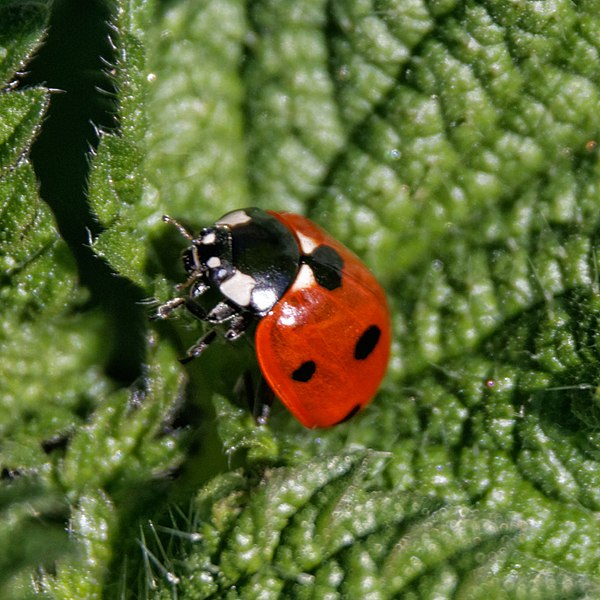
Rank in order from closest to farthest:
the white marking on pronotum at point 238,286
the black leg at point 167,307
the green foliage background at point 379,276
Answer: the green foliage background at point 379,276
the black leg at point 167,307
the white marking on pronotum at point 238,286

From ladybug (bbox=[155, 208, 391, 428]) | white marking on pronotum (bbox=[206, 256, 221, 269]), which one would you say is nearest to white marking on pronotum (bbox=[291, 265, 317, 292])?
ladybug (bbox=[155, 208, 391, 428])

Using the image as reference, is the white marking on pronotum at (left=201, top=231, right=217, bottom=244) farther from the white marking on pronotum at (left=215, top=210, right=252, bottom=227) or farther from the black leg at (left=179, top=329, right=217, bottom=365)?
the black leg at (left=179, top=329, right=217, bottom=365)

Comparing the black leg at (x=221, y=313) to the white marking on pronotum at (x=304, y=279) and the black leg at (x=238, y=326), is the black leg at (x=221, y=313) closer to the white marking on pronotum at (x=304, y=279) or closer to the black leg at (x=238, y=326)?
the black leg at (x=238, y=326)

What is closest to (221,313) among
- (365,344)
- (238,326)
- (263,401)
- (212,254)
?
(238,326)

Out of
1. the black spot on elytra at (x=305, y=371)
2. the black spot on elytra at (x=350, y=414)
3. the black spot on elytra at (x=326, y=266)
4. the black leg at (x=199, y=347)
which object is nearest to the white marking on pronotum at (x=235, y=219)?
the black spot on elytra at (x=326, y=266)

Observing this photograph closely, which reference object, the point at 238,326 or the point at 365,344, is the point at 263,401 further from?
the point at 365,344

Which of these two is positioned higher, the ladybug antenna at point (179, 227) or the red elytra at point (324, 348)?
the ladybug antenna at point (179, 227)

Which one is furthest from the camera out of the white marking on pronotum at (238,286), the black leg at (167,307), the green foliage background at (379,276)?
the white marking on pronotum at (238,286)
